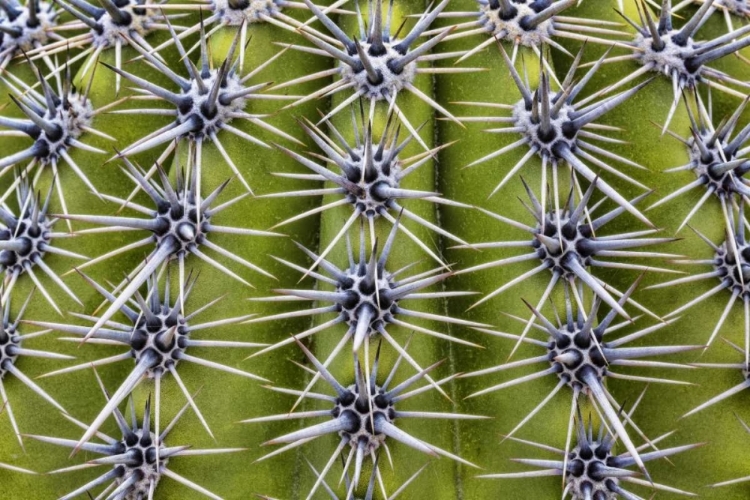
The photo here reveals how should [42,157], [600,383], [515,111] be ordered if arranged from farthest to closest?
[42,157]
[515,111]
[600,383]

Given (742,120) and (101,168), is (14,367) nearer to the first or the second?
(101,168)

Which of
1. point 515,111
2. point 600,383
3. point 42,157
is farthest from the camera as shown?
point 42,157

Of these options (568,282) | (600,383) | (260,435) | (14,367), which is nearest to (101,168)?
Result: (14,367)

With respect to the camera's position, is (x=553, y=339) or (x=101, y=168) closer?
(x=553, y=339)

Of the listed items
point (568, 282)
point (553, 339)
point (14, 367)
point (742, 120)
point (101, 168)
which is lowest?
point (14, 367)

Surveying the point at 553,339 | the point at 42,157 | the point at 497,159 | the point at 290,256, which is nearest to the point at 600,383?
the point at 553,339

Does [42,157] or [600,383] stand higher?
[42,157]
